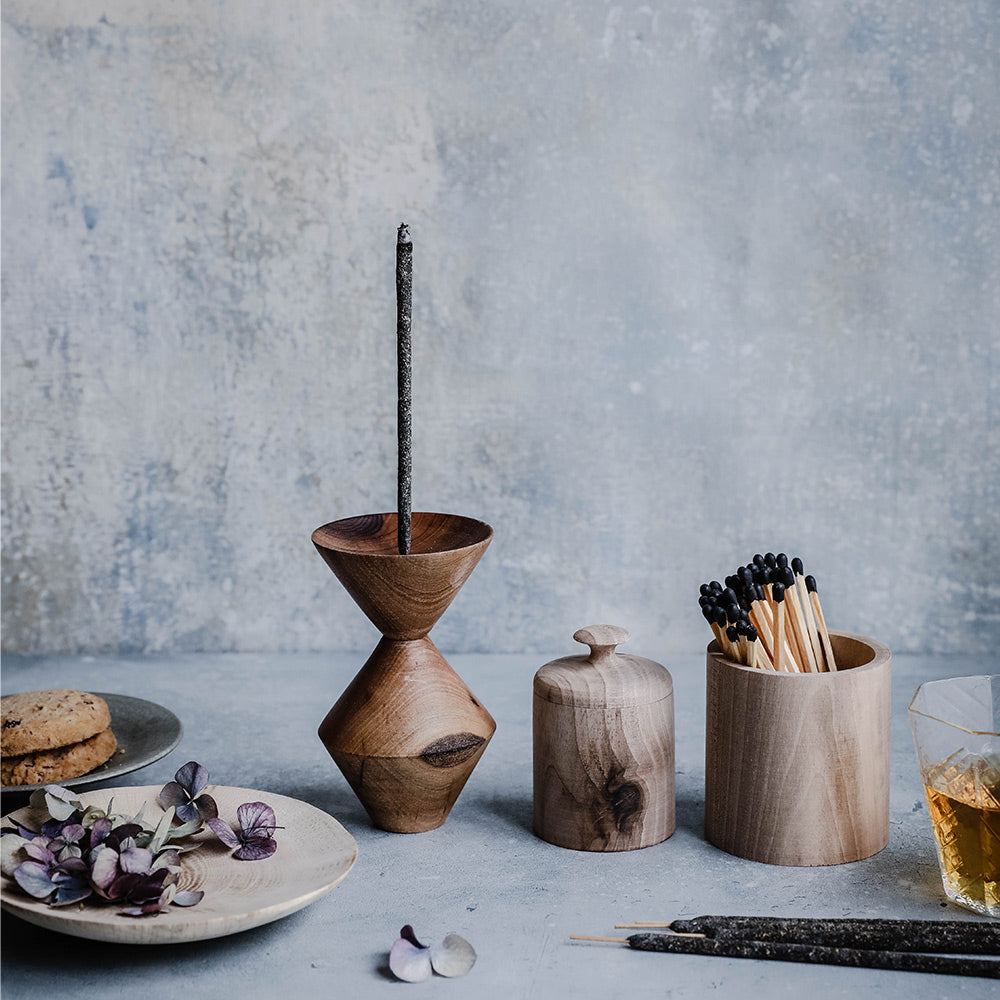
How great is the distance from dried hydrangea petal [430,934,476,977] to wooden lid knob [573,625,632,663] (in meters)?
0.20

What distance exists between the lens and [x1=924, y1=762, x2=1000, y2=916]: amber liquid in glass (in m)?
0.61

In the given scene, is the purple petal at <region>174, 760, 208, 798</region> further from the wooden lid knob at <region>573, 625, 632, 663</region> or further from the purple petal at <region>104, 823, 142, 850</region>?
the wooden lid knob at <region>573, 625, 632, 663</region>

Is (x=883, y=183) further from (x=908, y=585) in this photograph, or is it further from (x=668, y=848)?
(x=668, y=848)

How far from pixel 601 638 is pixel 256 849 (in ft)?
0.81

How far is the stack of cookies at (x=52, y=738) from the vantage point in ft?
2.49

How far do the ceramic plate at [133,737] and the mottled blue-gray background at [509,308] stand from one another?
0.34m

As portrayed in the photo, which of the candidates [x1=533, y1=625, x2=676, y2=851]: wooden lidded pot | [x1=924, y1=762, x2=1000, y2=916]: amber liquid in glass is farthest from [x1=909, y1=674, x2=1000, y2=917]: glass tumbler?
[x1=533, y1=625, x2=676, y2=851]: wooden lidded pot

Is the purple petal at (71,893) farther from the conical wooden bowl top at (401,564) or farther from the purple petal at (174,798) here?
the conical wooden bowl top at (401,564)

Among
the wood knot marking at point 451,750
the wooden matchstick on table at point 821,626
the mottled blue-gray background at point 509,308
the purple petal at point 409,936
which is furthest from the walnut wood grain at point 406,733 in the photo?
the mottled blue-gray background at point 509,308

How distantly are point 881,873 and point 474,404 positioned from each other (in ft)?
2.15

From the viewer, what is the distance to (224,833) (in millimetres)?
654

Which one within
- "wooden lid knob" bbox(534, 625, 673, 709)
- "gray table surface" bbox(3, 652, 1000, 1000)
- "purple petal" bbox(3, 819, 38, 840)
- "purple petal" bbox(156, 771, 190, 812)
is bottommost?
"gray table surface" bbox(3, 652, 1000, 1000)

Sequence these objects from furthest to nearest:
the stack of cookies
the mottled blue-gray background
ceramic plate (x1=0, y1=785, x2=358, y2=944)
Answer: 1. the mottled blue-gray background
2. the stack of cookies
3. ceramic plate (x1=0, y1=785, x2=358, y2=944)

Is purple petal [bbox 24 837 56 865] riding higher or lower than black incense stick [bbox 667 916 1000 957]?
higher
